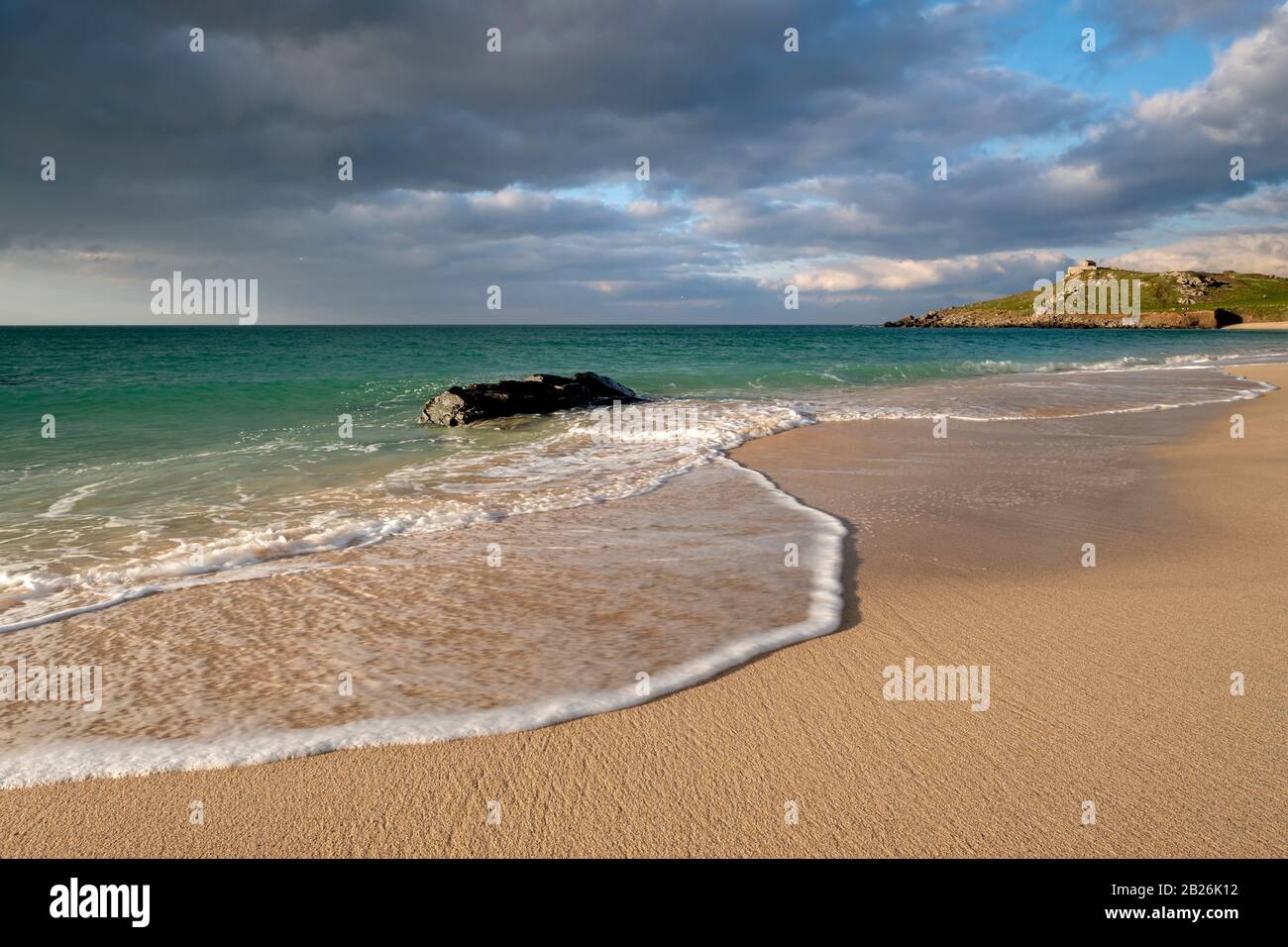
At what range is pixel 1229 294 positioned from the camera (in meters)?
116

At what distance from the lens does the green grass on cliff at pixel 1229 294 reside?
103250mm

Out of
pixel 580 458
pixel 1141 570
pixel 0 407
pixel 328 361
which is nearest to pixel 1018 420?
pixel 580 458

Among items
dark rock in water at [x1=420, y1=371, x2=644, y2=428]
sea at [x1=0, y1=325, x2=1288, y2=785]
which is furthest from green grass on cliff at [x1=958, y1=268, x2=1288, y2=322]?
dark rock in water at [x1=420, y1=371, x2=644, y2=428]

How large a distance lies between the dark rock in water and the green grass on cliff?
116000 mm

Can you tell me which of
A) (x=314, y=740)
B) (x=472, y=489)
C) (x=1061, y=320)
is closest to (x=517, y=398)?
(x=472, y=489)

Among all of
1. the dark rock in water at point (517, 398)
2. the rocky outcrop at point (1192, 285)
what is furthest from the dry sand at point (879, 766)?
the rocky outcrop at point (1192, 285)

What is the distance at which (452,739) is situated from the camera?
11.2 ft

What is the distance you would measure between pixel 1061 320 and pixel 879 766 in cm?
14488

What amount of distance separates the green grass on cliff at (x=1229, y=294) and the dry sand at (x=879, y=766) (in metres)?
124

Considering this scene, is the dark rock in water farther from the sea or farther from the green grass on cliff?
the green grass on cliff
